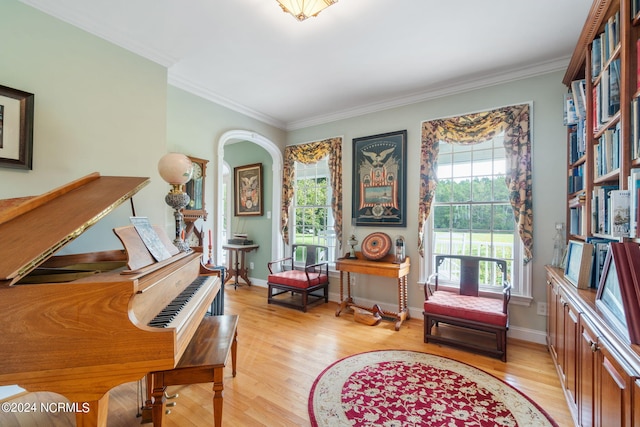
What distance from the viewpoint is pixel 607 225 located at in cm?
163

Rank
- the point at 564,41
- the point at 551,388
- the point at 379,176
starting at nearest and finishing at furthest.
Answer: the point at 551,388
the point at 564,41
the point at 379,176

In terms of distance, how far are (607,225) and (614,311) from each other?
26.3 inches

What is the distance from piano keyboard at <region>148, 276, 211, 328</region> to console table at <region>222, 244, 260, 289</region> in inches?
114

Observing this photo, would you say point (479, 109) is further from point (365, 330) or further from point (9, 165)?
point (9, 165)

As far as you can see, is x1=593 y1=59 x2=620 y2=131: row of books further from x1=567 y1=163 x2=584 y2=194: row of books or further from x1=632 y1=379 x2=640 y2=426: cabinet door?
x1=632 y1=379 x2=640 y2=426: cabinet door

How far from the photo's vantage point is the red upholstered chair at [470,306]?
2.49 m

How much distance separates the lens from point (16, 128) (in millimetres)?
1887

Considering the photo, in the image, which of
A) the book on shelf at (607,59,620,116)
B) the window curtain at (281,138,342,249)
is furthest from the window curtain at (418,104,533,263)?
the book on shelf at (607,59,620,116)

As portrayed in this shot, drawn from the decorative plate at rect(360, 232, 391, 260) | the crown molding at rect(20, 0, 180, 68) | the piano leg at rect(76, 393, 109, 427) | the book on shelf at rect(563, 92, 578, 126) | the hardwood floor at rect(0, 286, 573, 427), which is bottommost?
the hardwood floor at rect(0, 286, 573, 427)

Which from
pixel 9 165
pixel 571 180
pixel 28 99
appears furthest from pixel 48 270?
pixel 571 180

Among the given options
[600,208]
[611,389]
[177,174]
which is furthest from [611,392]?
[177,174]

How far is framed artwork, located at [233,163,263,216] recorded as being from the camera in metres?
5.12

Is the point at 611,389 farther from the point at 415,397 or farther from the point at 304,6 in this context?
the point at 304,6

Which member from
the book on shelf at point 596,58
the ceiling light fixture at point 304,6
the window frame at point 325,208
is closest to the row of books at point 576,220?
the book on shelf at point 596,58
